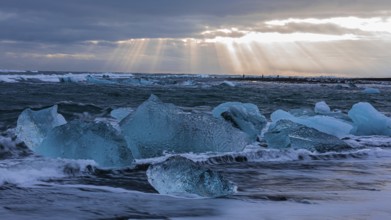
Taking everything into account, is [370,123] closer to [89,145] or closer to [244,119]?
[244,119]

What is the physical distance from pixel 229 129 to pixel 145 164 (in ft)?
4.51

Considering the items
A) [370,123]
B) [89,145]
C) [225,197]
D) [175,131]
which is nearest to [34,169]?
[89,145]

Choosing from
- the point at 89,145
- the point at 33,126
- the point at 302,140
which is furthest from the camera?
the point at 302,140

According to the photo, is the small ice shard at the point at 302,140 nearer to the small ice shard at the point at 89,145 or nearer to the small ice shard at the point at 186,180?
the small ice shard at the point at 89,145

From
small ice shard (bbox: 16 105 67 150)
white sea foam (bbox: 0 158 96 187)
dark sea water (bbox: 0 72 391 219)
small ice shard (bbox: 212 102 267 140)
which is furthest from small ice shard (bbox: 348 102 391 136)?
white sea foam (bbox: 0 158 96 187)

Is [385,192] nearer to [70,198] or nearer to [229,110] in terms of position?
[70,198]

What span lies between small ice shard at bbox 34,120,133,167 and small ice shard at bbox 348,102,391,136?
5.15 m

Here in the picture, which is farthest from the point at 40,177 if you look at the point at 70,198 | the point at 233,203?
the point at 233,203

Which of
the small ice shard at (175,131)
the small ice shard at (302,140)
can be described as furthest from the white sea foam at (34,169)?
the small ice shard at (302,140)

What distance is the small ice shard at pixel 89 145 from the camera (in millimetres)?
5227

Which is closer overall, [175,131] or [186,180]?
[186,180]

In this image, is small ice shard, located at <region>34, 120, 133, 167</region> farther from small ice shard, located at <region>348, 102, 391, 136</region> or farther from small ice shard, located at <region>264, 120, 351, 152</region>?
small ice shard, located at <region>348, 102, 391, 136</region>

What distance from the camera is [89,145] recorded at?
5340 mm

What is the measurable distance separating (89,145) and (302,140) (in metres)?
3.07
